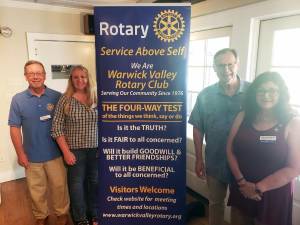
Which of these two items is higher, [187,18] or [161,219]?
[187,18]

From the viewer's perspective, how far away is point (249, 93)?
138cm

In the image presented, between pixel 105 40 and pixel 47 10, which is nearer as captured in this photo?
pixel 105 40

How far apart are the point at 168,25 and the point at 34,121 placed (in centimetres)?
124

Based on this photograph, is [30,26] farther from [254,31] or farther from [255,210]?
[255,210]

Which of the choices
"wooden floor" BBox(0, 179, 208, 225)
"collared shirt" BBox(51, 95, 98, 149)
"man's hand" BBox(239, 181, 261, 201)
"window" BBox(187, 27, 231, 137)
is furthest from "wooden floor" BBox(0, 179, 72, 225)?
"window" BBox(187, 27, 231, 137)

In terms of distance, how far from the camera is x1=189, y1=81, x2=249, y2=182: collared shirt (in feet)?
5.26

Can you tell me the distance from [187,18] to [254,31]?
83 cm

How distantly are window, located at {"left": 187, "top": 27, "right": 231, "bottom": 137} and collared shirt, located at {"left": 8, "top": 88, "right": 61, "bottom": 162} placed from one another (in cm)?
136

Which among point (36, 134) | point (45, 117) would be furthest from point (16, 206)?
point (45, 117)

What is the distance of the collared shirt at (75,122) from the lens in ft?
6.13

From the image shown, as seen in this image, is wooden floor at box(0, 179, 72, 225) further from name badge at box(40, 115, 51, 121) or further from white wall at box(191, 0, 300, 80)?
white wall at box(191, 0, 300, 80)

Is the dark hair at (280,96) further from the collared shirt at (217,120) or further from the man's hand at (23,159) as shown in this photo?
Answer: the man's hand at (23,159)

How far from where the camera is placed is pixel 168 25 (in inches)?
59.9

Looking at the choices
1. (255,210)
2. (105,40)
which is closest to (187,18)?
(105,40)
